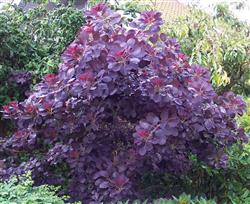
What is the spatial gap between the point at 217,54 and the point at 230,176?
185 centimetres

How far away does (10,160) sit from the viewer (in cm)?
343

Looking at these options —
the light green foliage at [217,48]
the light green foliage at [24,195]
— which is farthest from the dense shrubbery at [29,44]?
the light green foliage at [24,195]

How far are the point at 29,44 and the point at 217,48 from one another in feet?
6.94

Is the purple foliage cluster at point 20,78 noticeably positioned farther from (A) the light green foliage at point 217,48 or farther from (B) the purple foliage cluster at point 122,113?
(A) the light green foliage at point 217,48

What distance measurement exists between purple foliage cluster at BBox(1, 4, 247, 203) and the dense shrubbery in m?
1.31

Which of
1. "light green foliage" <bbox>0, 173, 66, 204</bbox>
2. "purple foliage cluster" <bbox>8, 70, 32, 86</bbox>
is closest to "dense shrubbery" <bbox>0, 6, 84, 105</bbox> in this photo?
"purple foliage cluster" <bbox>8, 70, 32, 86</bbox>

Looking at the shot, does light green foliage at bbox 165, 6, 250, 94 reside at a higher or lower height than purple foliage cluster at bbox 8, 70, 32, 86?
higher

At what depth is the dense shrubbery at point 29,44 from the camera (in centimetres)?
443

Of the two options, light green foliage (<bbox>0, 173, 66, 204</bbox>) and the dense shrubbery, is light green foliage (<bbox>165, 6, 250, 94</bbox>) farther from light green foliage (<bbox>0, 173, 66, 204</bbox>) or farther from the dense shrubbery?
light green foliage (<bbox>0, 173, 66, 204</bbox>)

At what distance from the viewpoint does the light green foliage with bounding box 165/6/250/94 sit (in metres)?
4.83

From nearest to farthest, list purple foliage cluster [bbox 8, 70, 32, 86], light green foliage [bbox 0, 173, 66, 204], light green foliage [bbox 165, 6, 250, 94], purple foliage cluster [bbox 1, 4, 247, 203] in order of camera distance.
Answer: light green foliage [bbox 0, 173, 66, 204]
purple foliage cluster [bbox 1, 4, 247, 203]
purple foliage cluster [bbox 8, 70, 32, 86]
light green foliage [bbox 165, 6, 250, 94]

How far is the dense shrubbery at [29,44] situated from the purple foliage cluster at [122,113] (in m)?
1.31

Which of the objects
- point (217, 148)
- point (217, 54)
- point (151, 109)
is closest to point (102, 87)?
point (151, 109)

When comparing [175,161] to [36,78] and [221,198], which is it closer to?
[221,198]
